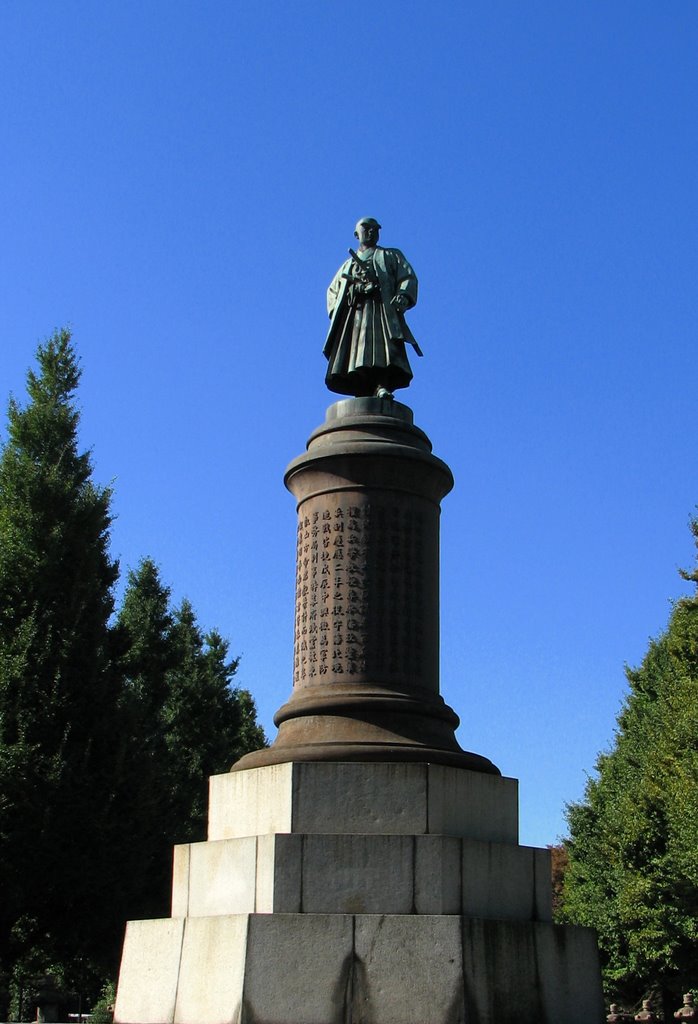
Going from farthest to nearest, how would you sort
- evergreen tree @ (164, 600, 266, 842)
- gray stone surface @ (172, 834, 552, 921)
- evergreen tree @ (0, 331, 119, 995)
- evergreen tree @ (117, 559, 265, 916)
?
evergreen tree @ (164, 600, 266, 842), evergreen tree @ (117, 559, 265, 916), evergreen tree @ (0, 331, 119, 995), gray stone surface @ (172, 834, 552, 921)

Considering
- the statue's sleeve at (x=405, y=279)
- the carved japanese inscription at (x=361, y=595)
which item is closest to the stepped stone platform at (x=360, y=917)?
the carved japanese inscription at (x=361, y=595)

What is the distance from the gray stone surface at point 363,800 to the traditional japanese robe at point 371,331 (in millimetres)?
4329

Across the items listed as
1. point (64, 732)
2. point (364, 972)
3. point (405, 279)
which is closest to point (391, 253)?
point (405, 279)

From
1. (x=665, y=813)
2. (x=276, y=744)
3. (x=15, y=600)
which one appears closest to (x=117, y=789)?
(x=15, y=600)

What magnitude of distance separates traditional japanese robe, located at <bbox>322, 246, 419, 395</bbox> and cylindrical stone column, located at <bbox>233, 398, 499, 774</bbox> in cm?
80

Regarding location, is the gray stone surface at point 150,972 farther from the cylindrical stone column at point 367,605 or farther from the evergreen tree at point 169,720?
the evergreen tree at point 169,720

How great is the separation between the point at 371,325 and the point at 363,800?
5084 mm

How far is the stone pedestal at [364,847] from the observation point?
8.13 metres

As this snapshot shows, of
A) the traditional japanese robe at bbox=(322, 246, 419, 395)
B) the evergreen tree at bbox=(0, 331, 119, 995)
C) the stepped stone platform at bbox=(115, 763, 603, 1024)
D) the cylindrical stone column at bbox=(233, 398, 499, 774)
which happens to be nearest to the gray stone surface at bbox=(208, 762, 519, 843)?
the stepped stone platform at bbox=(115, 763, 603, 1024)

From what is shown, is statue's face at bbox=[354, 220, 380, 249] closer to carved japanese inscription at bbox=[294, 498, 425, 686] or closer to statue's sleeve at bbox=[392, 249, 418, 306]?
statue's sleeve at bbox=[392, 249, 418, 306]

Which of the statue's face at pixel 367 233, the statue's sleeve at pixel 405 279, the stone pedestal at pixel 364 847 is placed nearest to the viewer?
the stone pedestal at pixel 364 847

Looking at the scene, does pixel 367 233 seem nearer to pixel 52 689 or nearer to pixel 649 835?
pixel 52 689

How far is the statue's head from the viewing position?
39.9 ft

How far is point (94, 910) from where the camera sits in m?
18.0
